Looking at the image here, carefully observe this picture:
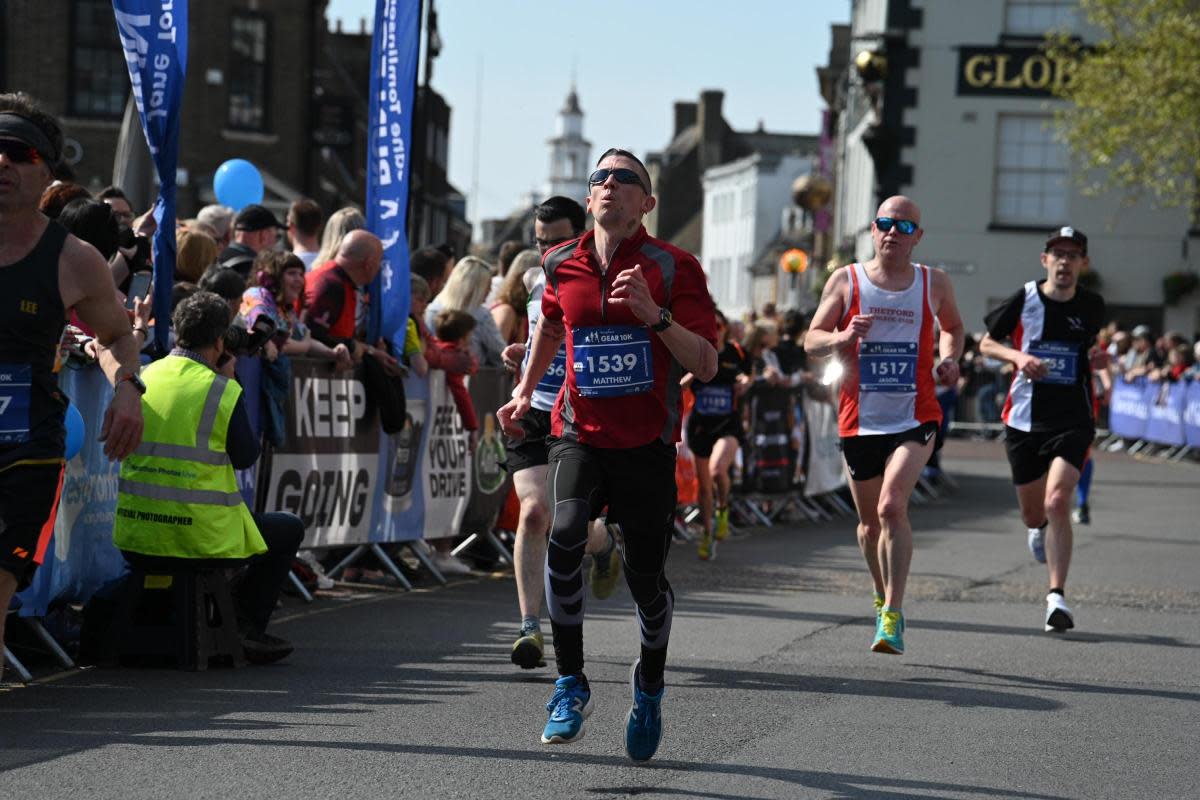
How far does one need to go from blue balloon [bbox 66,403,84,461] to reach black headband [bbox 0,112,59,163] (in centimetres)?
180

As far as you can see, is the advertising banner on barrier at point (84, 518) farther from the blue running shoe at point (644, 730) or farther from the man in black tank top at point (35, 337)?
the blue running shoe at point (644, 730)

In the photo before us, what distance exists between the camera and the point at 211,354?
348 inches

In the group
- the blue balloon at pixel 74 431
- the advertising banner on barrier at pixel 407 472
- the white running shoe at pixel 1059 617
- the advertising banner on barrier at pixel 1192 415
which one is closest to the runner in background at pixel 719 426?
the advertising banner on barrier at pixel 407 472

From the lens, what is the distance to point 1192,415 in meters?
31.7

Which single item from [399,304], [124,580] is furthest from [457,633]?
[399,304]

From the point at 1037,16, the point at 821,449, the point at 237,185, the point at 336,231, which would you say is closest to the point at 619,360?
the point at 336,231

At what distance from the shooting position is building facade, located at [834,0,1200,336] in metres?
39.2

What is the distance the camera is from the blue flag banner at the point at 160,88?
395 inches

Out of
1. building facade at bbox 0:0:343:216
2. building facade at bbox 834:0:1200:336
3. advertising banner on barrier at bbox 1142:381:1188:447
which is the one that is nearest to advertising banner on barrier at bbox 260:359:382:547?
building facade at bbox 0:0:343:216

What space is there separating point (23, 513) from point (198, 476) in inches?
77.9

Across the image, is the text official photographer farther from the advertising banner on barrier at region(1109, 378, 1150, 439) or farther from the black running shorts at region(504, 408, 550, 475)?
the advertising banner on barrier at region(1109, 378, 1150, 439)

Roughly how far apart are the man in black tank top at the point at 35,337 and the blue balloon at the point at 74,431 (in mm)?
1431

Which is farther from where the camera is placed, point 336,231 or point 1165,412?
point 1165,412

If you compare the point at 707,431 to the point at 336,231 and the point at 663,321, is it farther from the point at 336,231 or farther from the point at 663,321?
the point at 663,321
